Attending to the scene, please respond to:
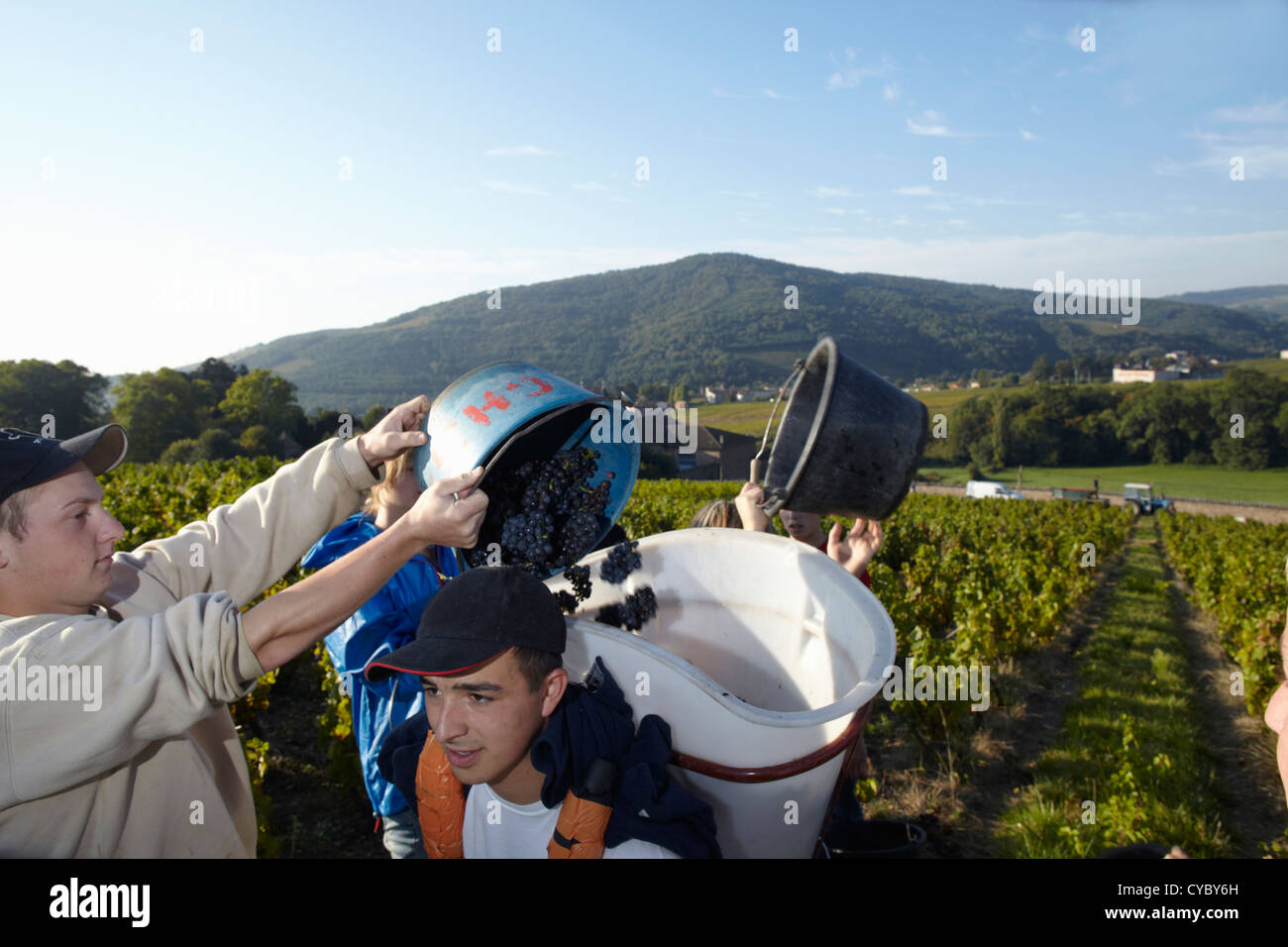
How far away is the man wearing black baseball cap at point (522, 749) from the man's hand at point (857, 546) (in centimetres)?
152

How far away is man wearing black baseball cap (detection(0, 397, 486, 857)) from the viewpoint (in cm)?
116

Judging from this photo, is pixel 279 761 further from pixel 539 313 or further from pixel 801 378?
pixel 539 313

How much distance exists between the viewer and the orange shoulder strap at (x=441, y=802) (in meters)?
1.72

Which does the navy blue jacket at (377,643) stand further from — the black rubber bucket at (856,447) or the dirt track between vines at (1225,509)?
the dirt track between vines at (1225,509)

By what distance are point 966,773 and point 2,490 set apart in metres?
5.95

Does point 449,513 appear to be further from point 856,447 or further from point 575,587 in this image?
point 856,447

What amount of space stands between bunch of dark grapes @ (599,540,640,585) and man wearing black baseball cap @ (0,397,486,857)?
0.88 metres

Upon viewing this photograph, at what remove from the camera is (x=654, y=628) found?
8.78 ft

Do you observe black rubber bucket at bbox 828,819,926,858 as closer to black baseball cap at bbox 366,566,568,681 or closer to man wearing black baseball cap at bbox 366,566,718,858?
man wearing black baseball cap at bbox 366,566,718,858

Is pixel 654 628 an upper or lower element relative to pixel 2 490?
lower

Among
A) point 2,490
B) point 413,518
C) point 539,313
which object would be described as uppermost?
point 539,313

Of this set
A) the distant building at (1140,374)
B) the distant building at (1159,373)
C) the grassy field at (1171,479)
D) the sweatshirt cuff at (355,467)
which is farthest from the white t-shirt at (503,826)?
the distant building at (1159,373)

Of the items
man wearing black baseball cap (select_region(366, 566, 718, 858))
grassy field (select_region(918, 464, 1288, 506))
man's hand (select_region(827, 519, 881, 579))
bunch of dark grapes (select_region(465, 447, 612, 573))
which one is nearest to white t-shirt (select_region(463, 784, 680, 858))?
man wearing black baseball cap (select_region(366, 566, 718, 858))
